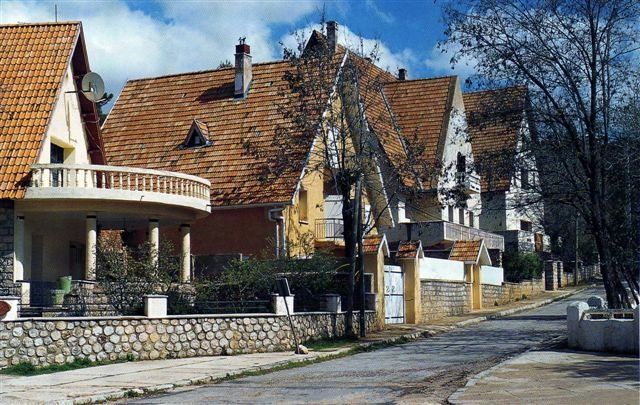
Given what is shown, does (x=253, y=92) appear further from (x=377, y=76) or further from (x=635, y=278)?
(x=635, y=278)

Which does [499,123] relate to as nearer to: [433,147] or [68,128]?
[68,128]

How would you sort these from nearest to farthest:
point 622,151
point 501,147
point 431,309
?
point 622,151 → point 501,147 → point 431,309

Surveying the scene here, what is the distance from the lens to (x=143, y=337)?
22031mm

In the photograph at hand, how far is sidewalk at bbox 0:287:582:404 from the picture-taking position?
16.0 metres

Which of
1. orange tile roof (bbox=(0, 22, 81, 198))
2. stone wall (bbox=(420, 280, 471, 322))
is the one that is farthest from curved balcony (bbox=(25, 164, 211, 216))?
stone wall (bbox=(420, 280, 471, 322))

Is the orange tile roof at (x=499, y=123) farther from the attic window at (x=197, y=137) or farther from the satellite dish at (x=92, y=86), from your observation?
the satellite dish at (x=92, y=86)

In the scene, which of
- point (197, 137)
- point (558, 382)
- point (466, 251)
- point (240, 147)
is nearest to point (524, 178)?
point (466, 251)

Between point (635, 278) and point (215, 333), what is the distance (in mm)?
11822

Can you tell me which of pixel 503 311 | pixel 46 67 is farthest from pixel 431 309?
pixel 46 67

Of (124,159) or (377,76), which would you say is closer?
(377,76)

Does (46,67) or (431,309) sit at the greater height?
(46,67)

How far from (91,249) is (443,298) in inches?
529

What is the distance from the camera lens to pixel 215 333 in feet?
76.2

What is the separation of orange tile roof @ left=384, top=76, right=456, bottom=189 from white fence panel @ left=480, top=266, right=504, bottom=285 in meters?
5.49
